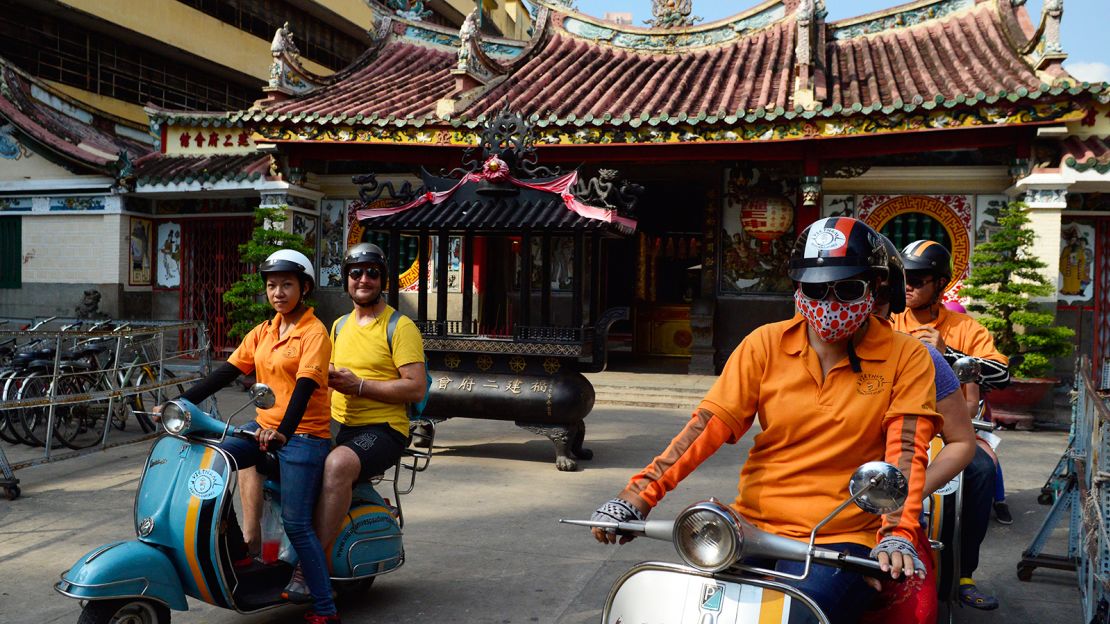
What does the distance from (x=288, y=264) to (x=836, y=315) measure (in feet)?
7.86

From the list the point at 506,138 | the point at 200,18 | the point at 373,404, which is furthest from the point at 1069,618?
the point at 200,18

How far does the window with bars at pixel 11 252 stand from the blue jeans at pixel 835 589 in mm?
15735

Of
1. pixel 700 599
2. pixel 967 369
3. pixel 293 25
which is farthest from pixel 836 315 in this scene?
pixel 293 25

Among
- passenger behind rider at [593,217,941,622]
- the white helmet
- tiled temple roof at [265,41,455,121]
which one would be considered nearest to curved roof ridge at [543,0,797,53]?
tiled temple roof at [265,41,455,121]

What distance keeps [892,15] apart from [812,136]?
3908 mm

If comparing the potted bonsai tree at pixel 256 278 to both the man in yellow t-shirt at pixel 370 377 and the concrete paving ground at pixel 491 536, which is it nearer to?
the concrete paving ground at pixel 491 536

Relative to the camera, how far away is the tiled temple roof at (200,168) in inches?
528

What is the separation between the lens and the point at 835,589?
2258 millimetres

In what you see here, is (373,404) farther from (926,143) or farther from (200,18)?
(200,18)

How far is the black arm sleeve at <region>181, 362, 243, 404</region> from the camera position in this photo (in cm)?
386

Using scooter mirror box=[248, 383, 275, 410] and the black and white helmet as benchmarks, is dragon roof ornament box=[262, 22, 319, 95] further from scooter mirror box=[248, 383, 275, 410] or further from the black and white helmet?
the black and white helmet

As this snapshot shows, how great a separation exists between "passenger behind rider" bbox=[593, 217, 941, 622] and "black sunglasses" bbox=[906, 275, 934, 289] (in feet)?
6.66

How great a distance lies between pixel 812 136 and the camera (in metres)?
11.1

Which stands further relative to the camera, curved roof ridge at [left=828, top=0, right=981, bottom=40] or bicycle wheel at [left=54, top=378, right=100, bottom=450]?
curved roof ridge at [left=828, top=0, right=981, bottom=40]
